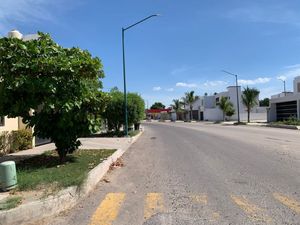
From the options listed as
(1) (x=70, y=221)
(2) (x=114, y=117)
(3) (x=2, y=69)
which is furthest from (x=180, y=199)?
Answer: (2) (x=114, y=117)

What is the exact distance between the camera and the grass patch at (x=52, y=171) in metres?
8.82

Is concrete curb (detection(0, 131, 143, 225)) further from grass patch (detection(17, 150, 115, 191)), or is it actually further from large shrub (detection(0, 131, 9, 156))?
large shrub (detection(0, 131, 9, 156))

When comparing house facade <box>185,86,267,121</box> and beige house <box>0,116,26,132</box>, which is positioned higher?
house facade <box>185,86,267,121</box>

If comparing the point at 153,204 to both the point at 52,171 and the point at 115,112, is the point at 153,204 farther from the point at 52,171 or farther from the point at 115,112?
the point at 115,112

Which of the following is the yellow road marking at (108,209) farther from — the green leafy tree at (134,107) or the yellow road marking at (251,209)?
the green leafy tree at (134,107)

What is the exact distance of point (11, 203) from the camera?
7098 mm

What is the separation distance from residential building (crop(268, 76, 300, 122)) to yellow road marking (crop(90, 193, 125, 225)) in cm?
5183

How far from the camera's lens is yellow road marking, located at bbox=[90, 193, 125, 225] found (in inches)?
272

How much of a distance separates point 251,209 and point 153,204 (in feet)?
6.24

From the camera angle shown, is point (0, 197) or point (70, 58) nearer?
point (0, 197)

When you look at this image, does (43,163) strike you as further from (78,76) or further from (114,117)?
(114,117)

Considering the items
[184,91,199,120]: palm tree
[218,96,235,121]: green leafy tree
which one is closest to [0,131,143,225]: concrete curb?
[218,96,235,121]: green leafy tree

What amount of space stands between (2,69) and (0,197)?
464cm

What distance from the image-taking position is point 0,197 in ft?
25.3
